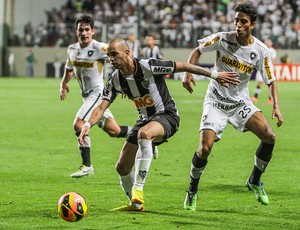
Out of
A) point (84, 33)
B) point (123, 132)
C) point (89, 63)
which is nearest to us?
point (84, 33)

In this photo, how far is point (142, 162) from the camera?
8.98 m

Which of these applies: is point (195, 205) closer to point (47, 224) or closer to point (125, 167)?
point (125, 167)

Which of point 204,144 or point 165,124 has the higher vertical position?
point 165,124

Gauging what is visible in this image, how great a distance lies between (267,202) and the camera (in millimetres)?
9984

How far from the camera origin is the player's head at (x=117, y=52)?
8.97m

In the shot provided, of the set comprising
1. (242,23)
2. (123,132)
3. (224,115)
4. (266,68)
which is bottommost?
(123,132)

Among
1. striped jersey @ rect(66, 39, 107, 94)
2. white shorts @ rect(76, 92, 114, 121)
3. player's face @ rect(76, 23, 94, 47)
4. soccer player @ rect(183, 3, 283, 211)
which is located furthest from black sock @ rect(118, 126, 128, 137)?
soccer player @ rect(183, 3, 283, 211)

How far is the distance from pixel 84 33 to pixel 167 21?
3651 centimetres

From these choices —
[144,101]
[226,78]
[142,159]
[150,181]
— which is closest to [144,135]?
[142,159]

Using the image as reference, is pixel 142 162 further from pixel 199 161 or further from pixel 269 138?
pixel 269 138

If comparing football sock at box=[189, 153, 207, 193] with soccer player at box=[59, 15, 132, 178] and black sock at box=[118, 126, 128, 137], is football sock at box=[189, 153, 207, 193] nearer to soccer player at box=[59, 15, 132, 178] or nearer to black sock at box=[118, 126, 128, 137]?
soccer player at box=[59, 15, 132, 178]

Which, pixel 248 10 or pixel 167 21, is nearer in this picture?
pixel 248 10

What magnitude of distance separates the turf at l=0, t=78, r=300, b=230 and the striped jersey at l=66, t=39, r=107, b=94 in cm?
138

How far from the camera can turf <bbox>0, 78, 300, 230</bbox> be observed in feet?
29.0
